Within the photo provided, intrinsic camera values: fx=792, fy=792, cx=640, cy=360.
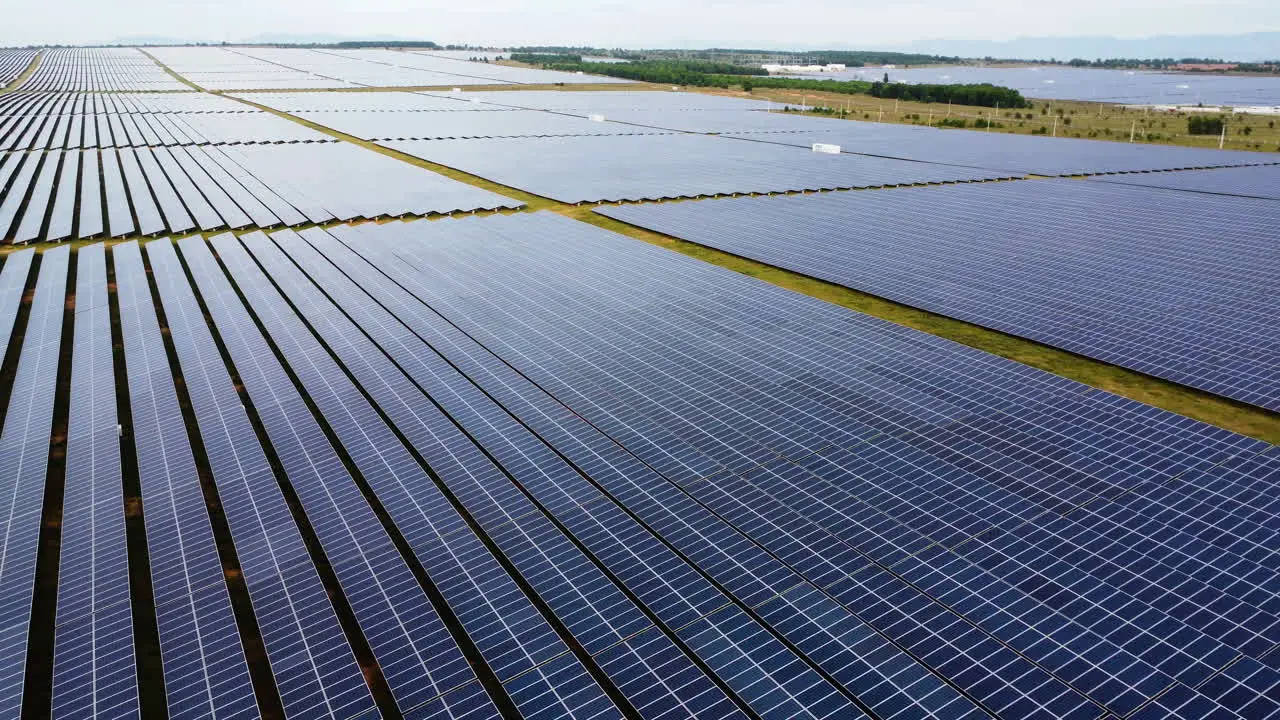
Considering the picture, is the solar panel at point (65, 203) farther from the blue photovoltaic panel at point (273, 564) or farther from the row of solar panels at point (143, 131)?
the blue photovoltaic panel at point (273, 564)

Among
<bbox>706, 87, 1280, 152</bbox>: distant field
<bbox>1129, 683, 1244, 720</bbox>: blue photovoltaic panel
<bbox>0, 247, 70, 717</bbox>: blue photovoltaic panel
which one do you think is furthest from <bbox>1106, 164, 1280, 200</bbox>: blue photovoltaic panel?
<bbox>0, 247, 70, 717</bbox>: blue photovoltaic panel

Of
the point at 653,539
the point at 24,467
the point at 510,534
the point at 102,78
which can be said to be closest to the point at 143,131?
the point at 24,467

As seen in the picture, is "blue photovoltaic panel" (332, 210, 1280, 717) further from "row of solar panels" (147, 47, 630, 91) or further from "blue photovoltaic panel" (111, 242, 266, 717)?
"row of solar panels" (147, 47, 630, 91)

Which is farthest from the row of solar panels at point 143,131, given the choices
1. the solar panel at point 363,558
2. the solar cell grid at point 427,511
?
the solar panel at point 363,558

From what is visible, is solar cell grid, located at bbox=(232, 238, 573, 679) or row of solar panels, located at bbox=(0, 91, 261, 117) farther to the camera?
row of solar panels, located at bbox=(0, 91, 261, 117)

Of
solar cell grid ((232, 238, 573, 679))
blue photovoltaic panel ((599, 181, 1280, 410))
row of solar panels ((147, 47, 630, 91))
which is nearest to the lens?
solar cell grid ((232, 238, 573, 679))

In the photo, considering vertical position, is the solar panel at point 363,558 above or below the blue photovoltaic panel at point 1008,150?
below
